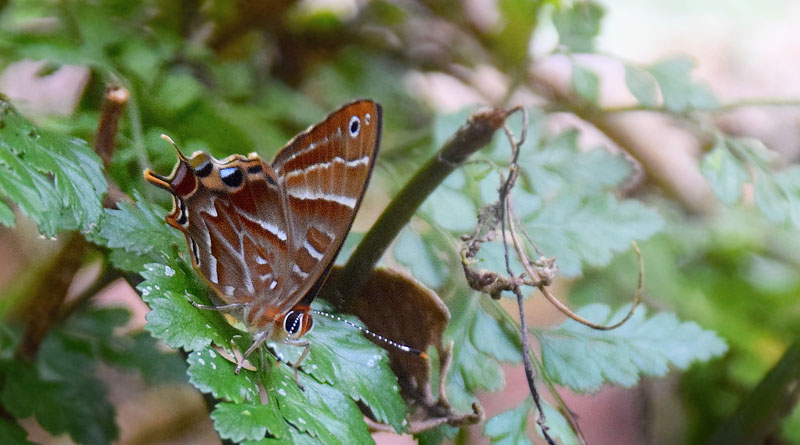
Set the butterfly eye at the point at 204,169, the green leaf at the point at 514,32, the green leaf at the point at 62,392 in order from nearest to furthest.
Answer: the butterfly eye at the point at 204,169 → the green leaf at the point at 62,392 → the green leaf at the point at 514,32

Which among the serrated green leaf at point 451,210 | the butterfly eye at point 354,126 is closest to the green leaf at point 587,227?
the serrated green leaf at point 451,210

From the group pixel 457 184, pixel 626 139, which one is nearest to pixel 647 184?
pixel 626 139

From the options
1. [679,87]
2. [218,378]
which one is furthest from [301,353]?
[679,87]

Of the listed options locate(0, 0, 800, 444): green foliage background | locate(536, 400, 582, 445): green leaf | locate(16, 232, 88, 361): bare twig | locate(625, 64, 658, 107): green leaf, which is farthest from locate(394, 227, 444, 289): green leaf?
locate(625, 64, 658, 107): green leaf

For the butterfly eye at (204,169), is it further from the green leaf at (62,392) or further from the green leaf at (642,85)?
the green leaf at (642,85)

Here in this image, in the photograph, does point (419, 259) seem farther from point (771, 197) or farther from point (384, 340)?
point (771, 197)

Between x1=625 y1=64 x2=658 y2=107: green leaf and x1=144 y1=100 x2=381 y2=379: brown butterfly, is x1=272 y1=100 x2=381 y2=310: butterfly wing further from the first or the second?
x1=625 y1=64 x2=658 y2=107: green leaf

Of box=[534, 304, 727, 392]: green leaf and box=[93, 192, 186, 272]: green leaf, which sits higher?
box=[93, 192, 186, 272]: green leaf
